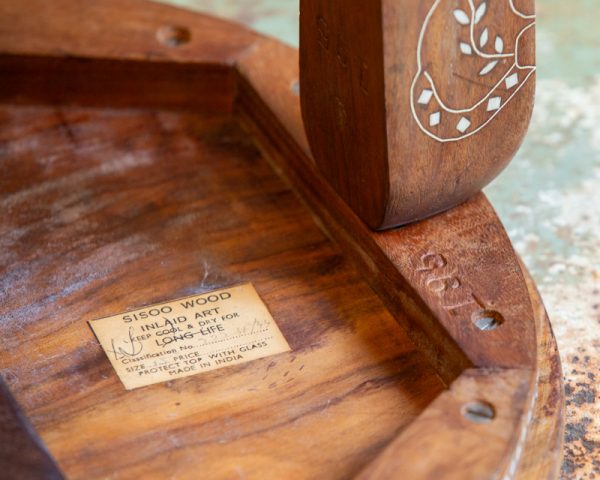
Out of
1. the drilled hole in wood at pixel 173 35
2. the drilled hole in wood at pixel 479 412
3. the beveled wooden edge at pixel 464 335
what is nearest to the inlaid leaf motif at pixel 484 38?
the beveled wooden edge at pixel 464 335

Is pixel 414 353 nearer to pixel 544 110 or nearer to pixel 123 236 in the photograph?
pixel 123 236

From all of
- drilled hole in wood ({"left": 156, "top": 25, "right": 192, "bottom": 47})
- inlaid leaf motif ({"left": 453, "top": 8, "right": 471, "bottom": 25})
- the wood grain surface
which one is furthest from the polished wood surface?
drilled hole in wood ({"left": 156, "top": 25, "right": 192, "bottom": 47})

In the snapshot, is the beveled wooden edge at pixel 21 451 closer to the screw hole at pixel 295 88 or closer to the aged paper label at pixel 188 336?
the aged paper label at pixel 188 336

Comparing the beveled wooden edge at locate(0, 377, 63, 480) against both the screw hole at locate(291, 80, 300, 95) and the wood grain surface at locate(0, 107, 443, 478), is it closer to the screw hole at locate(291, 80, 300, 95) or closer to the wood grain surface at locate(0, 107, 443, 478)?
the wood grain surface at locate(0, 107, 443, 478)

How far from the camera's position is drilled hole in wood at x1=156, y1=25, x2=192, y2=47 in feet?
3.75

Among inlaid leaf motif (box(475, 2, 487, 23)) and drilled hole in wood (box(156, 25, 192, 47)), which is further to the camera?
drilled hole in wood (box(156, 25, 192, 47))

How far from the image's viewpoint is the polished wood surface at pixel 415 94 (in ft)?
2.55

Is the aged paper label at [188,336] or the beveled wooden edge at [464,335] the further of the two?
the aged paper label at [188,336]

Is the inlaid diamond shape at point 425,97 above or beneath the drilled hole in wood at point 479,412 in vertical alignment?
above

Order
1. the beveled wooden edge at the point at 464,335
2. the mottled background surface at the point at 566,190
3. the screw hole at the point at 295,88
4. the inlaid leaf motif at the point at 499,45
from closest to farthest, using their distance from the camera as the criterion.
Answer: the beveled wooden edge at the point at 464,335, the inlaid leaf motif at the point at 499,45, the mottled background surface at the point at 566,190, the screw hole at the point at 295,88

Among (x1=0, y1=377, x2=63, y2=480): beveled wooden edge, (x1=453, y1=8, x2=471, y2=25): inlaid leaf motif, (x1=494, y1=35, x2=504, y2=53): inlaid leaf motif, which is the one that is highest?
(x1=453, y1=8, x2=471, y2=25): inlaid leaf motif

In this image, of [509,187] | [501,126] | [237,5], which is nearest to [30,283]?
[501,126]

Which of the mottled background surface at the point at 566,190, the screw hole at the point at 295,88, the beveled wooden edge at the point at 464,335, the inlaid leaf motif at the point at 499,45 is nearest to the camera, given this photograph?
the beveled wooden edge at the point at 464,335

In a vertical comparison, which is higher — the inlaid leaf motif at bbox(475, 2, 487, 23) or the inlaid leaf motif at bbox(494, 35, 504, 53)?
the inlaid leaf motif at bbox(475, 2, 487, 23)
